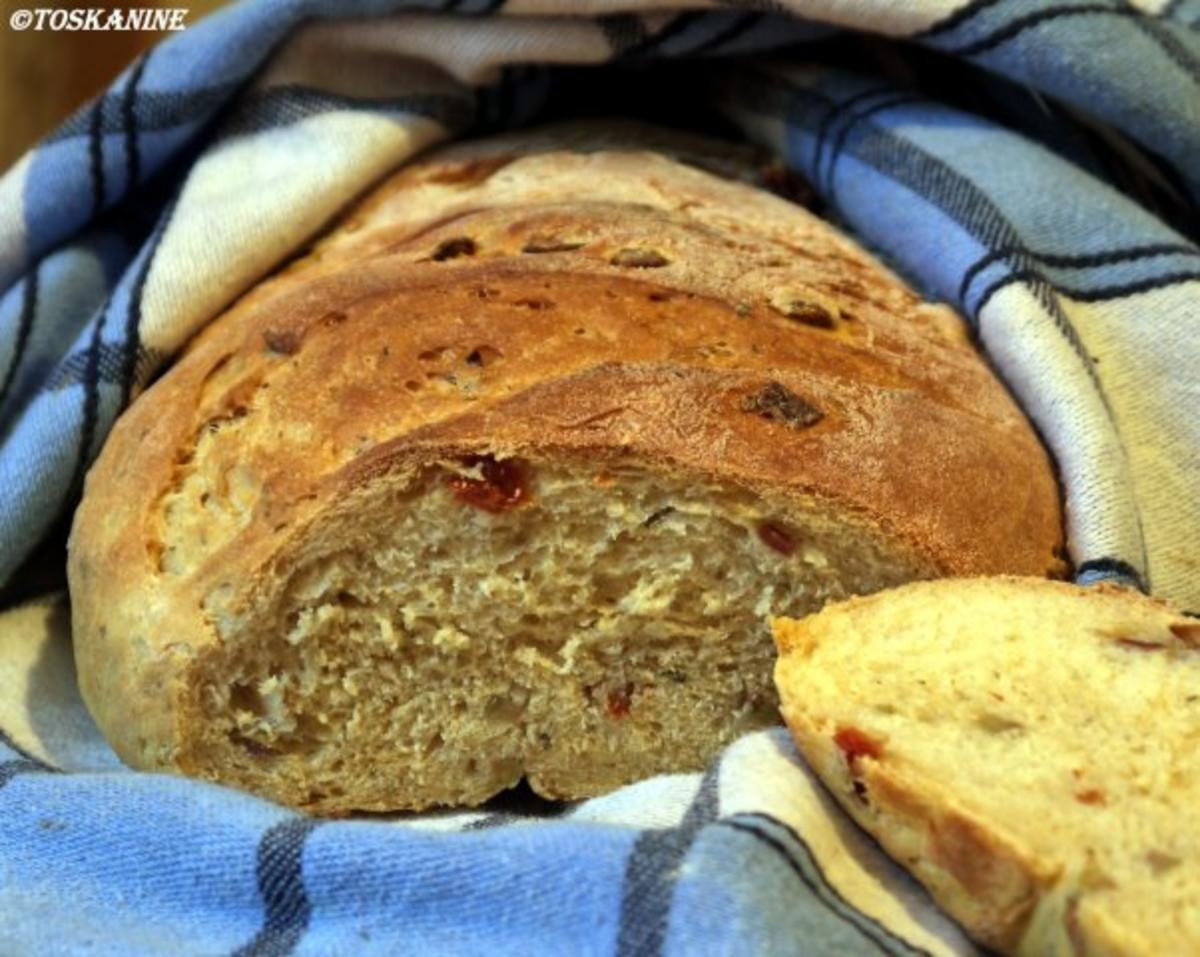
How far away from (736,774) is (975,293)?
0.86 metres

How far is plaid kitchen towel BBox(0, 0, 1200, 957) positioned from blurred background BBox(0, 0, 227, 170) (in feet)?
5.05

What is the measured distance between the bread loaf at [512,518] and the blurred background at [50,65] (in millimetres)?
2184

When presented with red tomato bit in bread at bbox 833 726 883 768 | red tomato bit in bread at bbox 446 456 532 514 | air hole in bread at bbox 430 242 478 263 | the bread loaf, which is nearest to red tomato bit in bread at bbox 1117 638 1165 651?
the bread loaf

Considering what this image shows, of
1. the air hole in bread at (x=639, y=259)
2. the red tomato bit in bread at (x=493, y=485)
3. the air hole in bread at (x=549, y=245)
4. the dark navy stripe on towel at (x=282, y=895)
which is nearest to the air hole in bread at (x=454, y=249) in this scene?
the air hole in bread at (x=549, y=245)

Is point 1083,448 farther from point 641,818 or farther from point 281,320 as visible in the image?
point 281,320

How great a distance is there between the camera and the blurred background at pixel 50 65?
356 cm

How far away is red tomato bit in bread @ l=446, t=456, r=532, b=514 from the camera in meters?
1.49

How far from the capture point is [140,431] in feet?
5.77

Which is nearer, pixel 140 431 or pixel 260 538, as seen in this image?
pixel 260 538

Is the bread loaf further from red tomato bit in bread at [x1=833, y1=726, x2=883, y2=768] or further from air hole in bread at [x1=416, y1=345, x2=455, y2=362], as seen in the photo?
red tomato bit in bread at [x1=833, y1=726, x2=883, y2=768]

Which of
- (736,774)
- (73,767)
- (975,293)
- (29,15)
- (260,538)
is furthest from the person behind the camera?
(29,15)

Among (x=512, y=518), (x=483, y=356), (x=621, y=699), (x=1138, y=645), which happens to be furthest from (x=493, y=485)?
(x=1138, y=645)

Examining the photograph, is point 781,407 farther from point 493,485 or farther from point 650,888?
point 650,888

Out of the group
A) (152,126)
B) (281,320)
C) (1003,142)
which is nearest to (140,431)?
(281,320)
